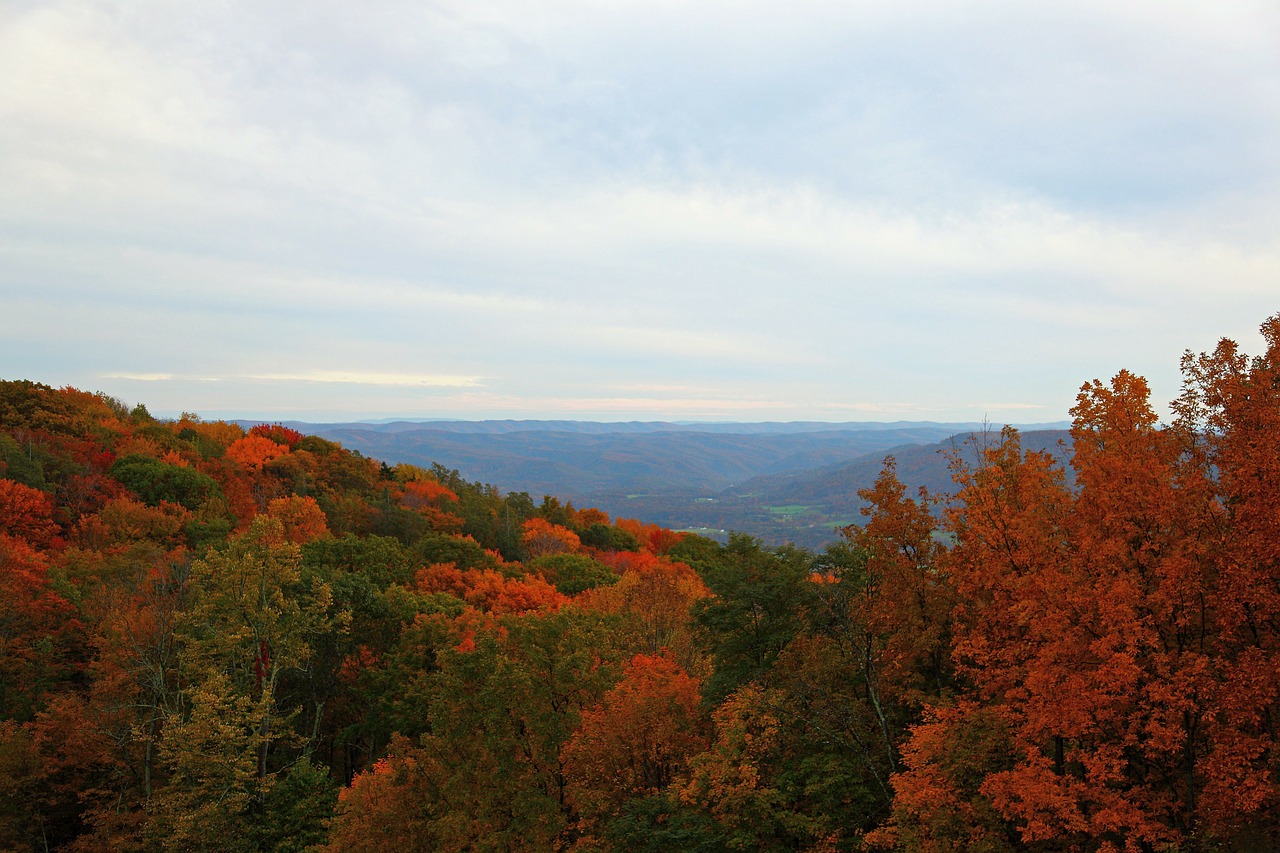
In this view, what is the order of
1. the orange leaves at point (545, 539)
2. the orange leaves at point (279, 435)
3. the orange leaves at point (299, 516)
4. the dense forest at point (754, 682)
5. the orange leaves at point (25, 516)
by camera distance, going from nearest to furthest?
the dense forest at point (754, 682) → the orange leaves at point (25, 516) → the orange leaves at point (299, 516) → the orange leaves at point (545, 539) → the orange leaves at point (279, 435)

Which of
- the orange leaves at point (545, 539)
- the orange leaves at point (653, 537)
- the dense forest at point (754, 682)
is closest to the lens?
the dense forest at point (754, 682)

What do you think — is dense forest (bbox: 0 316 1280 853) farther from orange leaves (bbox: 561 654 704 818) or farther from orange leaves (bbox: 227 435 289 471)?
orange leaves (bbox: 227 435 289 471)

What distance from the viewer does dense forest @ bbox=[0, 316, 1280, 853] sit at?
15.5 meters

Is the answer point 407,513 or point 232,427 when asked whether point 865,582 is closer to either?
point 407,513

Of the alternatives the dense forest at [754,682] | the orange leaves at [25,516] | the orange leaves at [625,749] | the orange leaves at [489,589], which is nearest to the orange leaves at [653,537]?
the orange leaves at [489,589]

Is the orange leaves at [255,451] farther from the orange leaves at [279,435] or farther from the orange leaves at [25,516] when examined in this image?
the orange leaves at [25,516]

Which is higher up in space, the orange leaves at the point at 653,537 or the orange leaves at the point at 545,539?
the orange leaves at the point at 545,539

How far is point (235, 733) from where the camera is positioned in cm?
2869

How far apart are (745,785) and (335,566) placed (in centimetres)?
3615

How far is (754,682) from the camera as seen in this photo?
24500mm

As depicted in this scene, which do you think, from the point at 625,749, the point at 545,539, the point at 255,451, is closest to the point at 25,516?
the point at 255,451

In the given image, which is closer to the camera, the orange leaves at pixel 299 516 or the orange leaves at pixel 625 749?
the orange leaves at pixel 625 749

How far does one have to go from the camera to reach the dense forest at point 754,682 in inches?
611

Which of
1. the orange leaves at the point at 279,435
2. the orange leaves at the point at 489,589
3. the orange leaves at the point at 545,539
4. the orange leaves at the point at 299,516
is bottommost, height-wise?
the orange leaves at the point at 545,539
